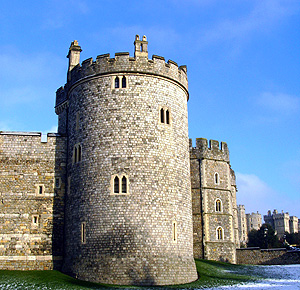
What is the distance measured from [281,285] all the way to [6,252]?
52.1ft

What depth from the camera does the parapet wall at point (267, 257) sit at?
3572 cm

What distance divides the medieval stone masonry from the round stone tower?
2.2 inches

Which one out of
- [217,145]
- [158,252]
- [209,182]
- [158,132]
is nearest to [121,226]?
[158,252]

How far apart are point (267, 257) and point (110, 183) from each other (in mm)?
19447

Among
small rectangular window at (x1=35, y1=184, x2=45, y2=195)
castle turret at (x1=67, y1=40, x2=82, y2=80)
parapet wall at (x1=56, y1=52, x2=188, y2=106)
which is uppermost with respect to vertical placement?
castle turret at (x1=67, y1=40, x2=82, y2=80)

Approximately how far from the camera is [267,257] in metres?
36.3

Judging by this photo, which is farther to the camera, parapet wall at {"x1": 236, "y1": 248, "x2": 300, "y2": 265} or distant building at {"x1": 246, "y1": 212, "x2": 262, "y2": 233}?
distant building at {"x1": 246, "y1": 212, "x2": 262, "y2": 233}

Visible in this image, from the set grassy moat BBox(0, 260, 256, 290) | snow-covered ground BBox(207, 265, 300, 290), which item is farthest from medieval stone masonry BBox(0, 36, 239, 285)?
snow-covered ground BBox(207, 265, 300, 290)

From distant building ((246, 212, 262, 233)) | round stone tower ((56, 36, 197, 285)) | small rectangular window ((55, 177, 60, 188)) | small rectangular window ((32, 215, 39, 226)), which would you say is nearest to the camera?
round stone tower ((56, 36, 197, 285))

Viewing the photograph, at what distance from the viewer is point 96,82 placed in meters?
25.1

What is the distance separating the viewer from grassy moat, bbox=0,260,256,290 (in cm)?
2098

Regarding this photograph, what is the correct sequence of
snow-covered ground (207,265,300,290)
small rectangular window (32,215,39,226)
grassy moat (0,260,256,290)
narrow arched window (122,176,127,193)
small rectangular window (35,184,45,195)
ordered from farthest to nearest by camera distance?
small rectangular window (35,184,45,195) < small rectangular window (32,215,39,226) < narrow arched window (122,176,127,193) < snow-covered ground (207,265,300,290) < grassy moat (0,260,256,290)

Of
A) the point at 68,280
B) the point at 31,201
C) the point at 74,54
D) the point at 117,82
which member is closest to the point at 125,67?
the point at 117,82

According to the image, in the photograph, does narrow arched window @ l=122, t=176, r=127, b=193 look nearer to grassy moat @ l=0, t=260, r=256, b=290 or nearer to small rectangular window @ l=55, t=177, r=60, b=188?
grassy moat @ l=0, t=260, r=256, b=290
